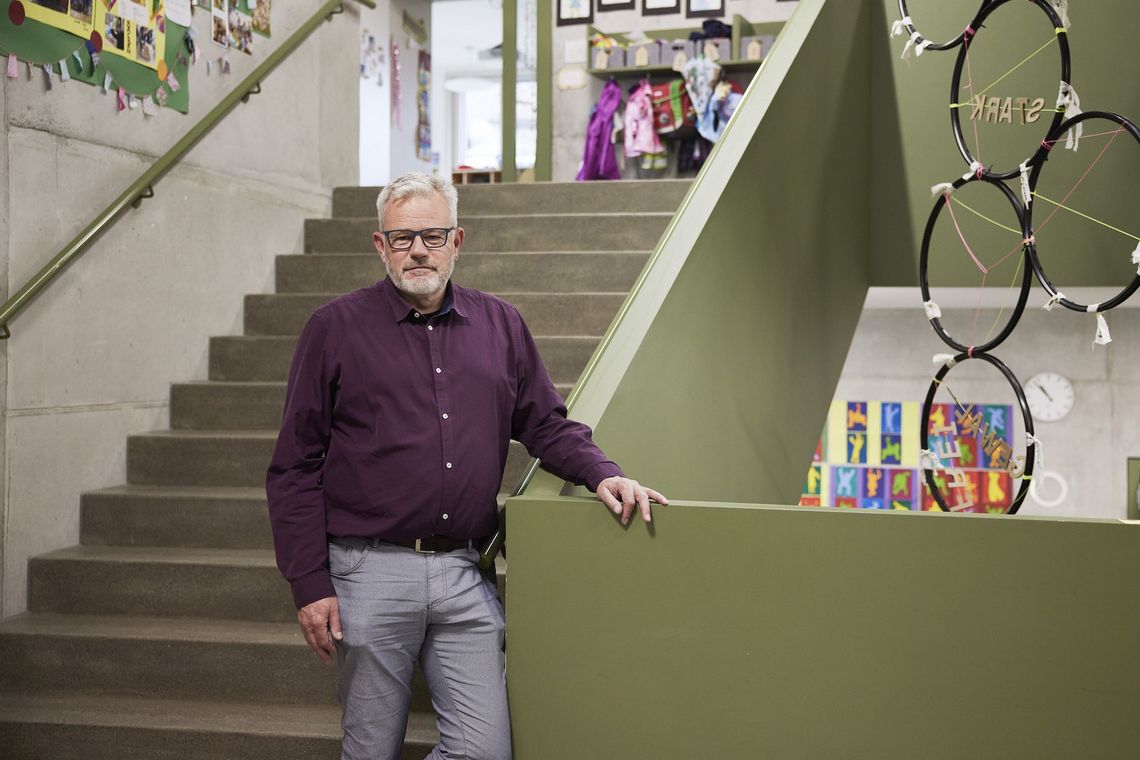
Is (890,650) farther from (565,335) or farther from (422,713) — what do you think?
(565,335)

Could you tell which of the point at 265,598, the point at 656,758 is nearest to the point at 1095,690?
the point at 656,758

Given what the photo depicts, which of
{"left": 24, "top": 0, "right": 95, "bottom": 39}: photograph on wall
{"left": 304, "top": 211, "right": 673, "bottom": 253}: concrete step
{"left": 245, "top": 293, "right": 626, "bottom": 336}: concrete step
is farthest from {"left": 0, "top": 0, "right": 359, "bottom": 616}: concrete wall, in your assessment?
{"left": 245, "top": 293, "right": 626, "bottom": 336}: concrete step

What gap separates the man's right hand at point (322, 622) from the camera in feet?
6.46

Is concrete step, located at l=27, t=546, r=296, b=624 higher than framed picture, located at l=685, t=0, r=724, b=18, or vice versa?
framed picture, located at l=685, t=0, r=724, b=18

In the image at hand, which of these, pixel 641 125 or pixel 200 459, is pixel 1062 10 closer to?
pixel 200 459

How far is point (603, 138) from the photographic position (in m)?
7.97

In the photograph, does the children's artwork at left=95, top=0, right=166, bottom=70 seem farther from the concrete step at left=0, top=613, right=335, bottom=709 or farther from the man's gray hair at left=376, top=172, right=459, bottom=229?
the man's gray hair at left=376, top=172, right=459, bottom=229

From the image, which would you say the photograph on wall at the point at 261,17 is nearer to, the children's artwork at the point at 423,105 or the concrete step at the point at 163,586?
the concrete step at the point at 163,586

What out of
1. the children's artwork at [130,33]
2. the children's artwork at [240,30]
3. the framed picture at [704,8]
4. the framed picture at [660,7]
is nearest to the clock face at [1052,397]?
the framed picture at [704,8]

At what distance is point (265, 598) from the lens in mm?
3131

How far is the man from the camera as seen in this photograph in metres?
1.99

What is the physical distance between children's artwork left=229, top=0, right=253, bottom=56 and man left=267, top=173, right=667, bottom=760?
9.08ft

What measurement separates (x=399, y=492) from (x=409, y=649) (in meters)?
0.29

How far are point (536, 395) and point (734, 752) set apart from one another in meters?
0.74
